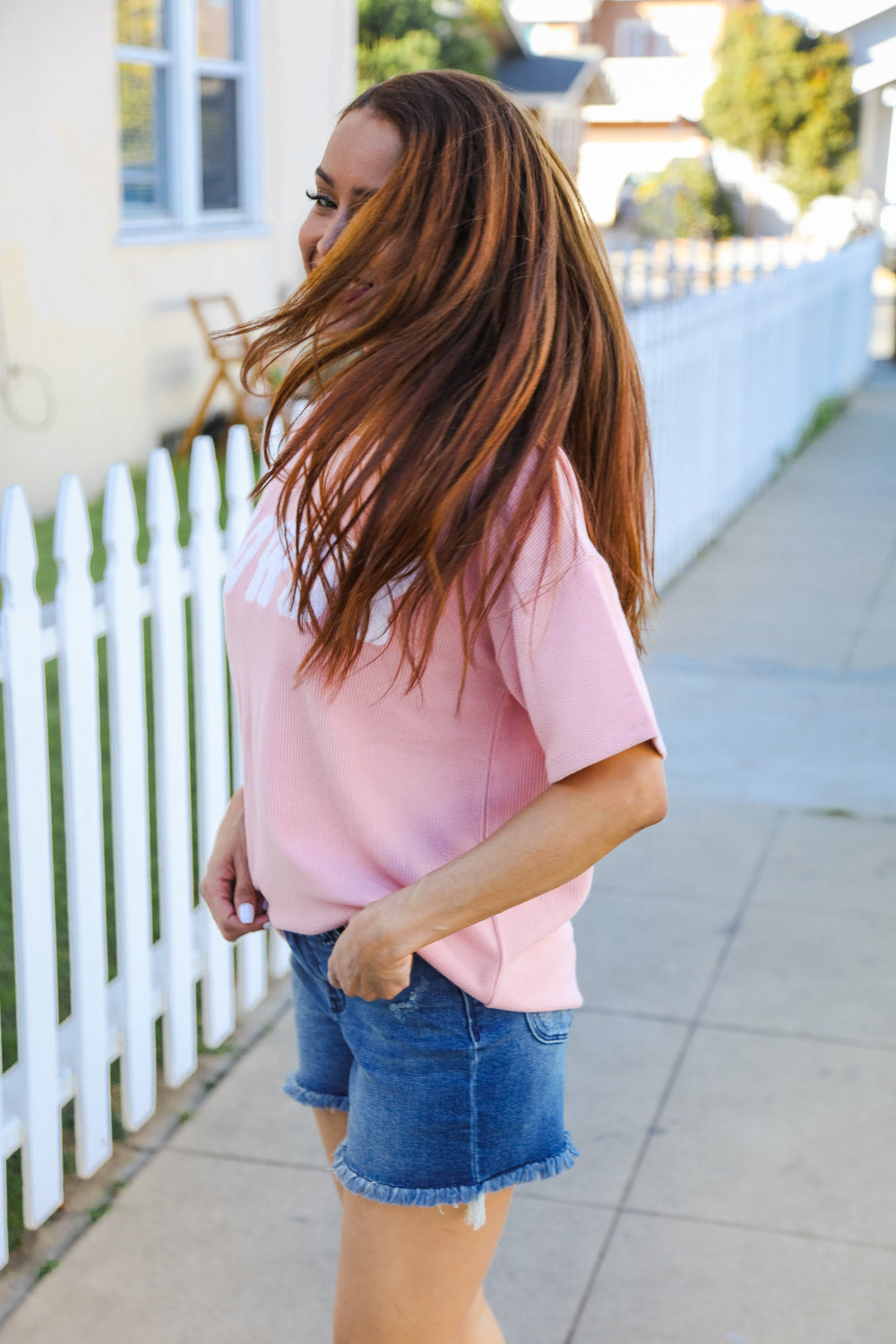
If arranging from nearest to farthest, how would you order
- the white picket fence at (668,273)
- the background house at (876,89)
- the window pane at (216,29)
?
the white picket fence at (668,273) → the window pane at (216,29) → the background house at (876,89)

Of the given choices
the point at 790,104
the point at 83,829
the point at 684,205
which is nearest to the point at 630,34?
the point at 790,104

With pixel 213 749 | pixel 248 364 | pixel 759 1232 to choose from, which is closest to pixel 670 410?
pixel 213 749

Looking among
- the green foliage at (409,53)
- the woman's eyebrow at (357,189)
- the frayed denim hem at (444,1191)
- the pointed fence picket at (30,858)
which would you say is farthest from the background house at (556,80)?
the frayed denim hem at (444,1191)

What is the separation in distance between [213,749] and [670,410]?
4.46m

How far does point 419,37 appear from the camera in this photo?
2631 centimetres

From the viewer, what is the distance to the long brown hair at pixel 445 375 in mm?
1347

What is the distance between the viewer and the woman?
135cm

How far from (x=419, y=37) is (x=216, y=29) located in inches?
694

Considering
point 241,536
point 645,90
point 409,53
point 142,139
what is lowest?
point 241,536

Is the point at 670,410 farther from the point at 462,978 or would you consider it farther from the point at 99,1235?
the point at 462,978

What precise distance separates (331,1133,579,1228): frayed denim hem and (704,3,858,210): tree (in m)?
33.1

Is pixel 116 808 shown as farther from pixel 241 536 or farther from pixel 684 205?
pixel 684 205

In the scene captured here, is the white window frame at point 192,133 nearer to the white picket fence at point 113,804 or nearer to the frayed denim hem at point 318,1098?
the white picket fence at point 113,804

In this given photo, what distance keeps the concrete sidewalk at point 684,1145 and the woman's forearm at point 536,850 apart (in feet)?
4.42
